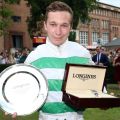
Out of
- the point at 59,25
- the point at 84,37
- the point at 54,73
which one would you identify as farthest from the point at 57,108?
the point at 84,37

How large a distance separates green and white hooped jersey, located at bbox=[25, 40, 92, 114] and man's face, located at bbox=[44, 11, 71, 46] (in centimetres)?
8

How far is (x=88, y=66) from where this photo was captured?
9.64 feet

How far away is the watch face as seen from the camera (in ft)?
8.87

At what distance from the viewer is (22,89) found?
278 cm

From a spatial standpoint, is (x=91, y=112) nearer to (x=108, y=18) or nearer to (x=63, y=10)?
(x=63, y=10)

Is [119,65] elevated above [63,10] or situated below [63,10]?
below

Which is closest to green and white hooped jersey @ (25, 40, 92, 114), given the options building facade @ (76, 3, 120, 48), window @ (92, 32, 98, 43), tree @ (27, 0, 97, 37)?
tree @ (27, 0, 97, 37)

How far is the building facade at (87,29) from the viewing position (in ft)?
194

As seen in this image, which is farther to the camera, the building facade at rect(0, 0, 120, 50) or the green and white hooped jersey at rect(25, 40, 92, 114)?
the building facade at rect(0, 0, 120, 50)

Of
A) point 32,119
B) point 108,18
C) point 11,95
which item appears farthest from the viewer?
point 108,18

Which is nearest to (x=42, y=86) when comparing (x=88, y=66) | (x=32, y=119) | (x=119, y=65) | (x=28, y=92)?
(x=28, y=92)

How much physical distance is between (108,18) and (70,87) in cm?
9850

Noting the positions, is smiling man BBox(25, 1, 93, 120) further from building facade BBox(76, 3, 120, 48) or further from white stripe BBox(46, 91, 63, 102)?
building facade BBox(76, 3, 120, 48)

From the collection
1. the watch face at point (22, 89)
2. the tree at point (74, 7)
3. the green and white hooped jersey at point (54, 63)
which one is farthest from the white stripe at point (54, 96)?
the tree at point (74, 7)
